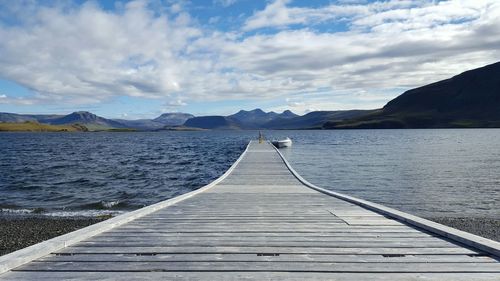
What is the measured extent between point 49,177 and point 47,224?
1655 centimetres

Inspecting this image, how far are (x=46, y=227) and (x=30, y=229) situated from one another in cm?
52

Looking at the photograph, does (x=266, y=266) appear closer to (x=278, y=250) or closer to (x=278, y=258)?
(x=278, y=258)

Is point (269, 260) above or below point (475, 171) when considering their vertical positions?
above

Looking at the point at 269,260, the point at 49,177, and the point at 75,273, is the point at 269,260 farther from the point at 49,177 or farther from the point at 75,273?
the point at 49,177

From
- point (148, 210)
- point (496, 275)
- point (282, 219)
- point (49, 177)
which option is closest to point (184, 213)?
point (148, 210)

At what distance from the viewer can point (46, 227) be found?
1456 cm

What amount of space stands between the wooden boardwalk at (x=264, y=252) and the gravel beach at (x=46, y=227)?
21.4 feet

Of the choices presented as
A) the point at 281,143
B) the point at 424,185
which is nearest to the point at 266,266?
the point at 424,185

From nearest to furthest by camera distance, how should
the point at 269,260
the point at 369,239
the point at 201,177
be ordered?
the point at 269,260, the point at 369,239, the point at 201,177

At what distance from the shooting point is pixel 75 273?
4660mm

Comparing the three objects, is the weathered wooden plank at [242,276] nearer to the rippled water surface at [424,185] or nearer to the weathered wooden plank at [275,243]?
the weathered wooden plank at [275,243]

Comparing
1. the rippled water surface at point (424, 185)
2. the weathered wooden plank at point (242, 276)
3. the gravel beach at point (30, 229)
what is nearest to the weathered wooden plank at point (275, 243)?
the weathered wooden plank at point (242, 276)

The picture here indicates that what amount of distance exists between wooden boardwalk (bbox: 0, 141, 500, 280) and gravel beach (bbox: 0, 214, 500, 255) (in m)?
6.52

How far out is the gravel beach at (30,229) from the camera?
490 inches
